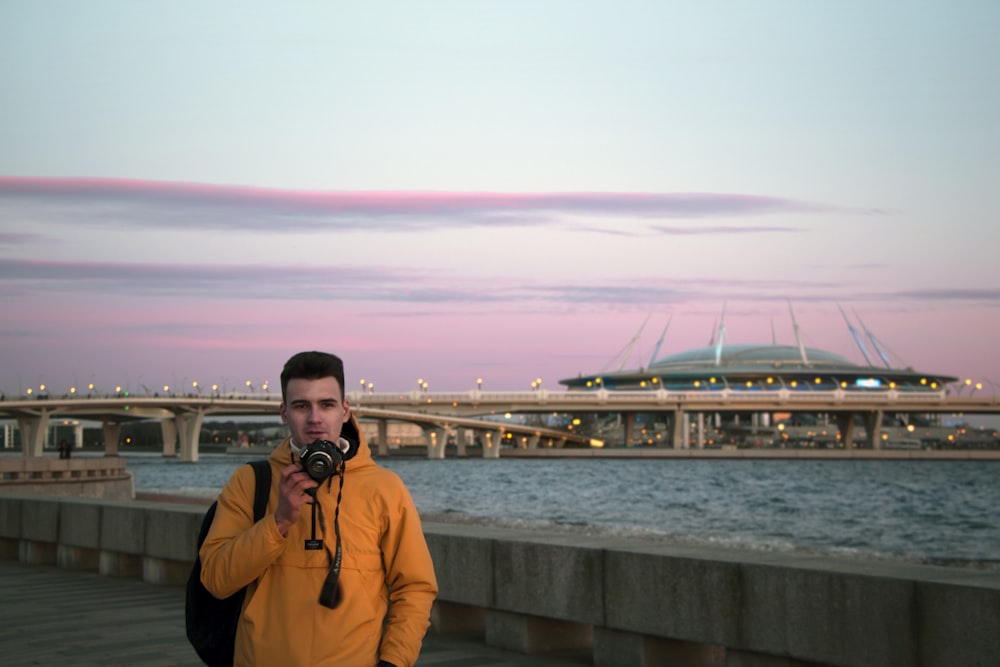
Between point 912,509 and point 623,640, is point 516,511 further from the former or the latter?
point 623,640

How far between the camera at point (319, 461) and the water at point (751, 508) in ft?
63.5

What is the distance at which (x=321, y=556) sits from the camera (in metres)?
4.28

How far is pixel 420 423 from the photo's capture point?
136500 millimetres

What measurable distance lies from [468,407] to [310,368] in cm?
13419

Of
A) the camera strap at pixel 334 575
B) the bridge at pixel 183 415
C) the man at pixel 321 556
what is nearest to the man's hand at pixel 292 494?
the man at pixel 321 556

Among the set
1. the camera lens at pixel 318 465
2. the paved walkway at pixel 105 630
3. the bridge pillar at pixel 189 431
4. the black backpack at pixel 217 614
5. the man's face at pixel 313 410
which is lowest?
the bridge pillar at pixel 189 431

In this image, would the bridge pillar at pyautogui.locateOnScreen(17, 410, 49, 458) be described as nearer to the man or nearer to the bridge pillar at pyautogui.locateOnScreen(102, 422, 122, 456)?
the bridge pillar at pyautogui.locateOnScreen(102, 422, 122, 456)

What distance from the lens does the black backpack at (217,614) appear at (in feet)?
14.7

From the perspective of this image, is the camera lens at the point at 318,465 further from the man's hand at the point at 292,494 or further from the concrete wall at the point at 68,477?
the concrete wall at the point at 68,477

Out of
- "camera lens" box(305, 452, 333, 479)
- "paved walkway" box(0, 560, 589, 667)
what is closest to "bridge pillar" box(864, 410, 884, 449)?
"paved walkway" box(0, 560, 589, 667)

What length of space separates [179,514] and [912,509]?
44957mm

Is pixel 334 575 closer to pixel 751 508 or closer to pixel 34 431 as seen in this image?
pixel 751 508

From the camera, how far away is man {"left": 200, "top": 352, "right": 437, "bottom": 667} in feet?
13.9

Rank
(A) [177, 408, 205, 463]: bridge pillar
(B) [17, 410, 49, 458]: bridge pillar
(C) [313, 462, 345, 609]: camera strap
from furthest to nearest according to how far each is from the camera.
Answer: (A) [177, 408, 205, 463]: bridge pillar < (B) [17, 410, 49, 458]: bridge pillar < (C) [313, 462, 345, 609]: camera strap
